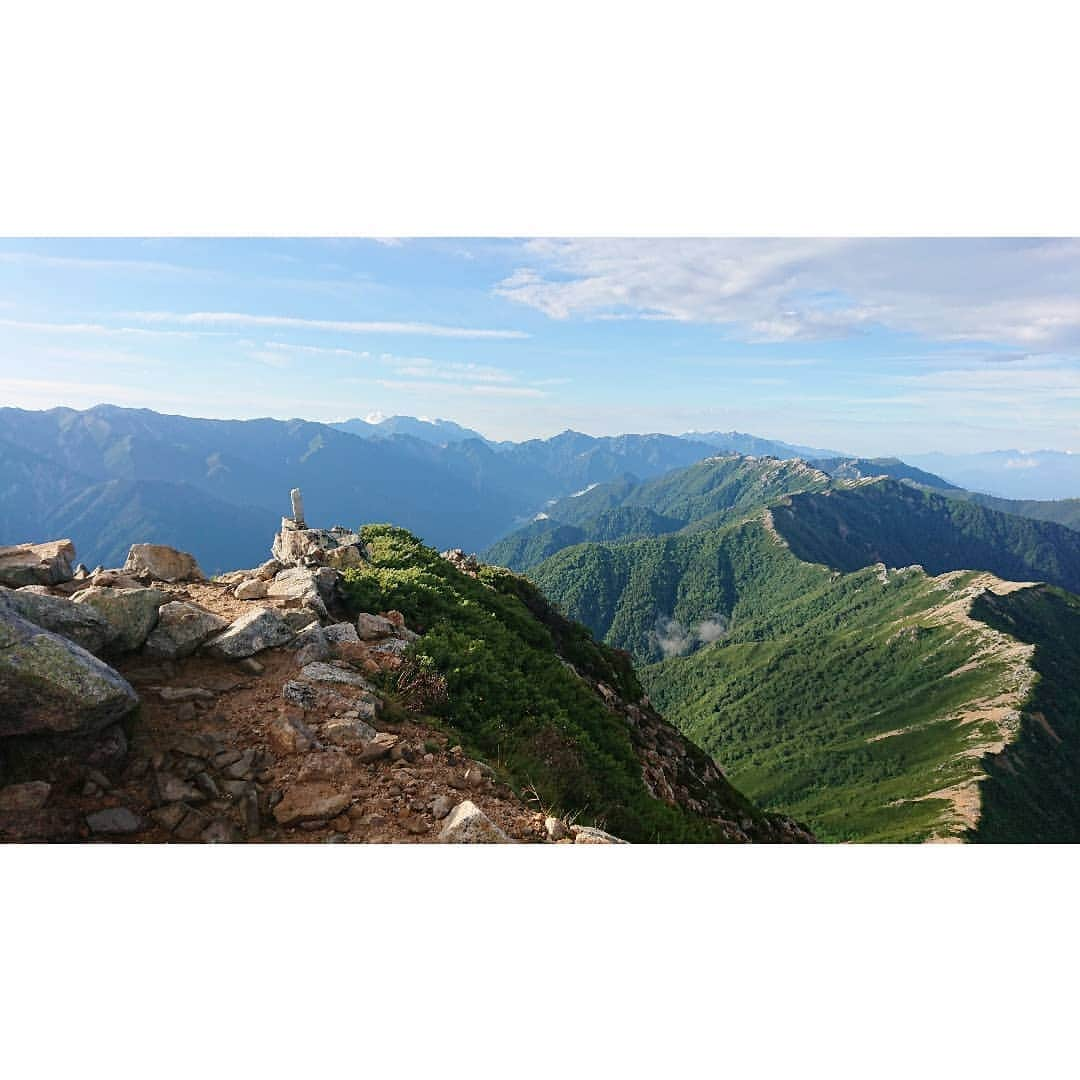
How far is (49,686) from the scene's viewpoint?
5137 millimetres

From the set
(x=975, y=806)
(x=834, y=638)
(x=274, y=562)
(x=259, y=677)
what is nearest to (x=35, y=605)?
(x=259, y=677)

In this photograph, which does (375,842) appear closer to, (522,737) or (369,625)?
(522,737)

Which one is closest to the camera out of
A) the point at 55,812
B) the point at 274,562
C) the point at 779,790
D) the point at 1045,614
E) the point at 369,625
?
the point at 55,812

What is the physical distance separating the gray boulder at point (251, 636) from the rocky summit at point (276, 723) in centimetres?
3

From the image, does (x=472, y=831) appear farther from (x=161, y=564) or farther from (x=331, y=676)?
(x=161, y=564)

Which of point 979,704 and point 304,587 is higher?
point 304,587

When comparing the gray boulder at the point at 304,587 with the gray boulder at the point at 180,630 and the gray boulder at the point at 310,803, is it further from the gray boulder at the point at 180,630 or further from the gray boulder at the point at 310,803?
the gray boulder at the point at 310,803

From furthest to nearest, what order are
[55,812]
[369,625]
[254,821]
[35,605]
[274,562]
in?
[274,562]
[369,625]
[35,605]
[254,821]
[55,812]

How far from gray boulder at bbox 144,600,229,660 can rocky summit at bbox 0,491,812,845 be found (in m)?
0.02

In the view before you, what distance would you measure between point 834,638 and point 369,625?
178 m

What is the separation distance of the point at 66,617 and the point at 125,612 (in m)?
0.70

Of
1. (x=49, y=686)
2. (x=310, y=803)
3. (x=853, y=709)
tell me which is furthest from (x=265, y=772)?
(x=853, y=709)

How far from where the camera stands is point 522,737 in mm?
Answer: 8664

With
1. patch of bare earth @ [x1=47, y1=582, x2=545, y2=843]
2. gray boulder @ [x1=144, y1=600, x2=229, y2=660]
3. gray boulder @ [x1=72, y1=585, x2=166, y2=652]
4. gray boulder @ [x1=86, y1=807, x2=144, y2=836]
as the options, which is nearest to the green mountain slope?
patch of bare earth @ [x1=47, y1=582, x2=545, y2=843]
